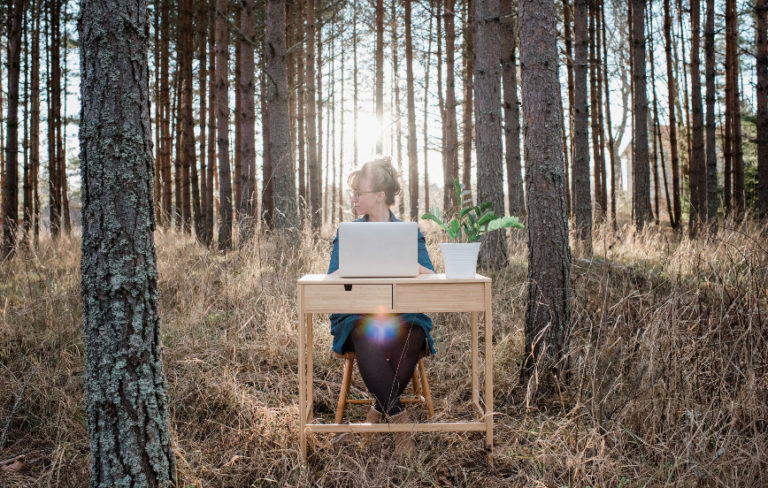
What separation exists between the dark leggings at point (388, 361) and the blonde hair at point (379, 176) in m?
0.78

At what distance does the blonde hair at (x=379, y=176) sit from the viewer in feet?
8.84

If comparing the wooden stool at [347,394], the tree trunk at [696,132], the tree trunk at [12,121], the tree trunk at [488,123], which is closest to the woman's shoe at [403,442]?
the wooden stool at [347,394]

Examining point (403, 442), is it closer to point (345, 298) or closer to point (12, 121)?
point (345, 298)

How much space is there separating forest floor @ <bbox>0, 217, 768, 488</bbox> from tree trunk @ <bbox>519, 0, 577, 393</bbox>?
0.14 metres

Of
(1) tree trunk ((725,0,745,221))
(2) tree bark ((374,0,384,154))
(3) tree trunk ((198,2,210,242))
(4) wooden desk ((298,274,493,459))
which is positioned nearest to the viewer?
(4) wooden desk ((298,274,493,459))

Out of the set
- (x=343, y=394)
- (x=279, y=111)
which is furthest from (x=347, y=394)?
(x=279, y=111)

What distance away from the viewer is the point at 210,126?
8422 mm

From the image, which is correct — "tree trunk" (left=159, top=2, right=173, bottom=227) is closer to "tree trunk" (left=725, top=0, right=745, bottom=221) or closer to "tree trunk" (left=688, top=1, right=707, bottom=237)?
"tree trunk" (left=688, top=1, right=707, bottom=237)

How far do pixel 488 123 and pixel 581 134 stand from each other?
2221 mm

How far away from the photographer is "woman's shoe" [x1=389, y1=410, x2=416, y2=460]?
2156mm

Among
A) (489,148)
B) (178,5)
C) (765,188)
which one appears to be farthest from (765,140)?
(178,5)

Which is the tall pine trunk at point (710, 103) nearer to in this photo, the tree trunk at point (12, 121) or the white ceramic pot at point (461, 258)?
the white ceramic pot at point (461, 258)

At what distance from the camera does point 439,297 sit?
82.7 inches

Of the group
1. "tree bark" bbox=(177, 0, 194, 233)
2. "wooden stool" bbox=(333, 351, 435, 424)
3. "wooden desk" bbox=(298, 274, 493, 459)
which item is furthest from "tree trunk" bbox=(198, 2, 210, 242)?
"wooden desk" bbox=(298, 274, 493, 459)
